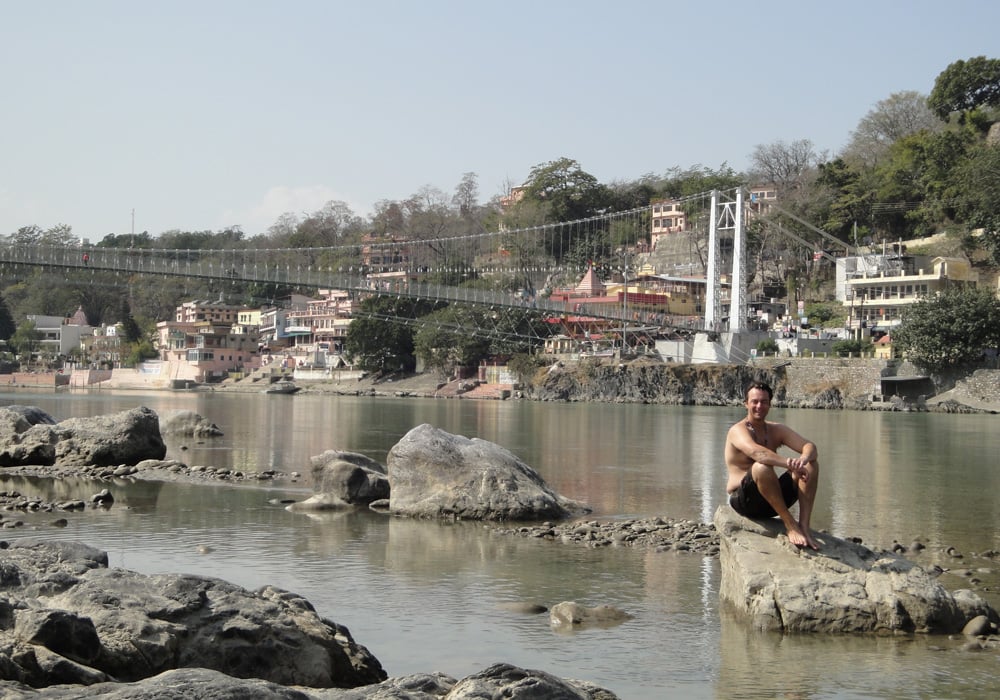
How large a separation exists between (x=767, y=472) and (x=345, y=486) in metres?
6.45

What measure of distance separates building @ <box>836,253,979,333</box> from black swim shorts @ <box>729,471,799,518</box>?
46782mm

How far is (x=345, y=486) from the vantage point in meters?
12.5

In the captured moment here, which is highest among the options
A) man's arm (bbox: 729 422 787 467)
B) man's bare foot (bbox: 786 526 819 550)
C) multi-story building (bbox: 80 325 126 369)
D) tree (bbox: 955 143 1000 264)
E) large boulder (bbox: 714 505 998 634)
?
tree (bbox: 955 143 1000 264)

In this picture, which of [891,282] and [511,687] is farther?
[891,282]

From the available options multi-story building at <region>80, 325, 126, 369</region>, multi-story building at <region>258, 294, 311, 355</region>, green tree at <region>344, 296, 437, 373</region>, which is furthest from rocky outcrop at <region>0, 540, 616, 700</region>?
multi-story building at <region>80, 325, 126, 369</region>

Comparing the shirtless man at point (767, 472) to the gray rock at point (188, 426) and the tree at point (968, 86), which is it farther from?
the tree at point (968, 86)

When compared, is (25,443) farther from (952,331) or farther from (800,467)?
(952,331)

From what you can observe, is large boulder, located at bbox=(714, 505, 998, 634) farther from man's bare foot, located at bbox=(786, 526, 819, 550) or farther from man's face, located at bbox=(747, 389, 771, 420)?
man's face, located at bbox=(747, 389, 771, 420)

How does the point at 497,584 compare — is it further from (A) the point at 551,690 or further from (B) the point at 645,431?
(B) the point at 645,431

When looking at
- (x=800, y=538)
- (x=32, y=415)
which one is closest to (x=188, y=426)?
(x=32, y=415)

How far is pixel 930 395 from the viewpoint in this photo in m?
45.6

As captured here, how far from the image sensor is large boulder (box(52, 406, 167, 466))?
15883 mm

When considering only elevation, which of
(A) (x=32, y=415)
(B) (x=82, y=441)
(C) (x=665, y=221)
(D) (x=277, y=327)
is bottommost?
(B) (x=82, y=441)

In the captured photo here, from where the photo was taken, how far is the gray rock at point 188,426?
76.5 ft
